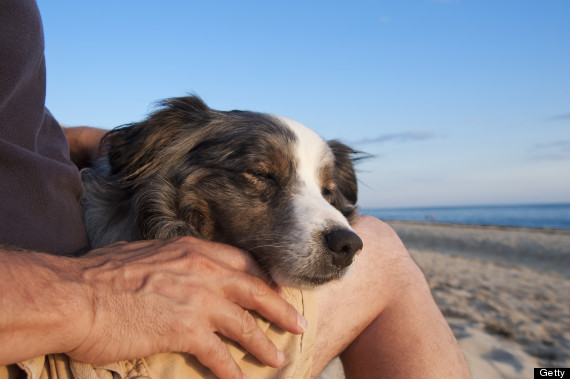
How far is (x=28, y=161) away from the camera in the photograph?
1643 millimetres

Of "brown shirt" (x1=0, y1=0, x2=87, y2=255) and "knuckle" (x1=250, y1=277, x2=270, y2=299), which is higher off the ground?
"brown shirt" (x1=0, y1=0, x2=87, y2=255)

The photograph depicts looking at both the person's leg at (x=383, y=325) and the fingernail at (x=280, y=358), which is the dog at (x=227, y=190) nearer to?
the person's leg at (x=383, y=325)

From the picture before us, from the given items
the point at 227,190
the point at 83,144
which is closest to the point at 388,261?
the point at 227,190

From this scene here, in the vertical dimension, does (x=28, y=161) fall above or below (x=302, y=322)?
above

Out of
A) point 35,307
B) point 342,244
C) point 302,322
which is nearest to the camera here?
point 35,307

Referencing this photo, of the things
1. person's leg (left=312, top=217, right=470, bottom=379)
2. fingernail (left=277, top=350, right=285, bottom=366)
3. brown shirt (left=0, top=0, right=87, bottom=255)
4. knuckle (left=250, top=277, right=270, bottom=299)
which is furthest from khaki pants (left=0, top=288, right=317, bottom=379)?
brown shirt (left=0, top=0, right=87, bottom=255)

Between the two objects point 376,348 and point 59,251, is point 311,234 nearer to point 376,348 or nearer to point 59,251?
point 376,348

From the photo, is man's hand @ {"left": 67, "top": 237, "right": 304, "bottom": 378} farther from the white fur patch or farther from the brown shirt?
the white fur patch

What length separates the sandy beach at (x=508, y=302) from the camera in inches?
152

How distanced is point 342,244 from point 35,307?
1212 mm

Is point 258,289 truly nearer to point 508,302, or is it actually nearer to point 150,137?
point 150,137

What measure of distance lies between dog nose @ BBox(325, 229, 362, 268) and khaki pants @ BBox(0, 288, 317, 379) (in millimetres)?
209

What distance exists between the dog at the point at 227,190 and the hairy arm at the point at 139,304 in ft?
1.04

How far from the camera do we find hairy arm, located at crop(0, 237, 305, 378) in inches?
46.5
